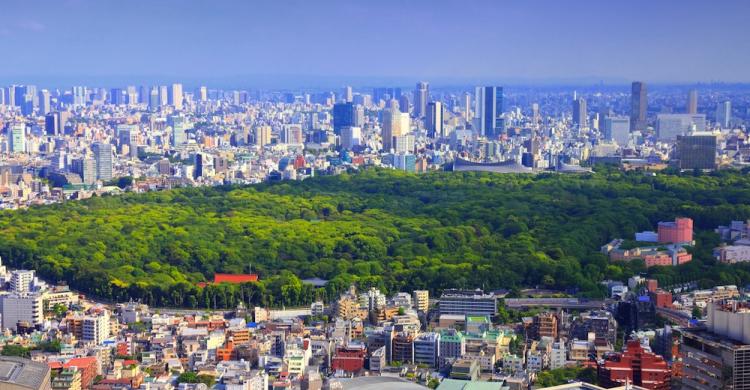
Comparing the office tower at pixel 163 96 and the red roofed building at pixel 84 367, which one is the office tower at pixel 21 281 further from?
the office tower at pixel 163 96

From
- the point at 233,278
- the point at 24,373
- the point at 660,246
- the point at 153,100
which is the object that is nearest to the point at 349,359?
the point at 24,373

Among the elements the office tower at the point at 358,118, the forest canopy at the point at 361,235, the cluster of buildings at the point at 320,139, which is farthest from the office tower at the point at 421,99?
the forest canopy at the point at 361,235

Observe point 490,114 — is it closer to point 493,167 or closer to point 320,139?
point 320,139

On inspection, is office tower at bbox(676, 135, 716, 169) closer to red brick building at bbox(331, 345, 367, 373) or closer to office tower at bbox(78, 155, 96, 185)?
office tower at bbox(78, 155, 96, 185)

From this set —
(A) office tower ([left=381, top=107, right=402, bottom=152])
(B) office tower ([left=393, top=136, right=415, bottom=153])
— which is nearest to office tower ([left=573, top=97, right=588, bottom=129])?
(A) office tower ([left=381, top=107, right=402, bottom=152])

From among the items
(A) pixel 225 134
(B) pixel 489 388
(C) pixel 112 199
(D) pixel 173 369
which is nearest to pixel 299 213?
(C) pixel 112 199

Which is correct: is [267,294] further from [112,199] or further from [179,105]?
[179,105]
